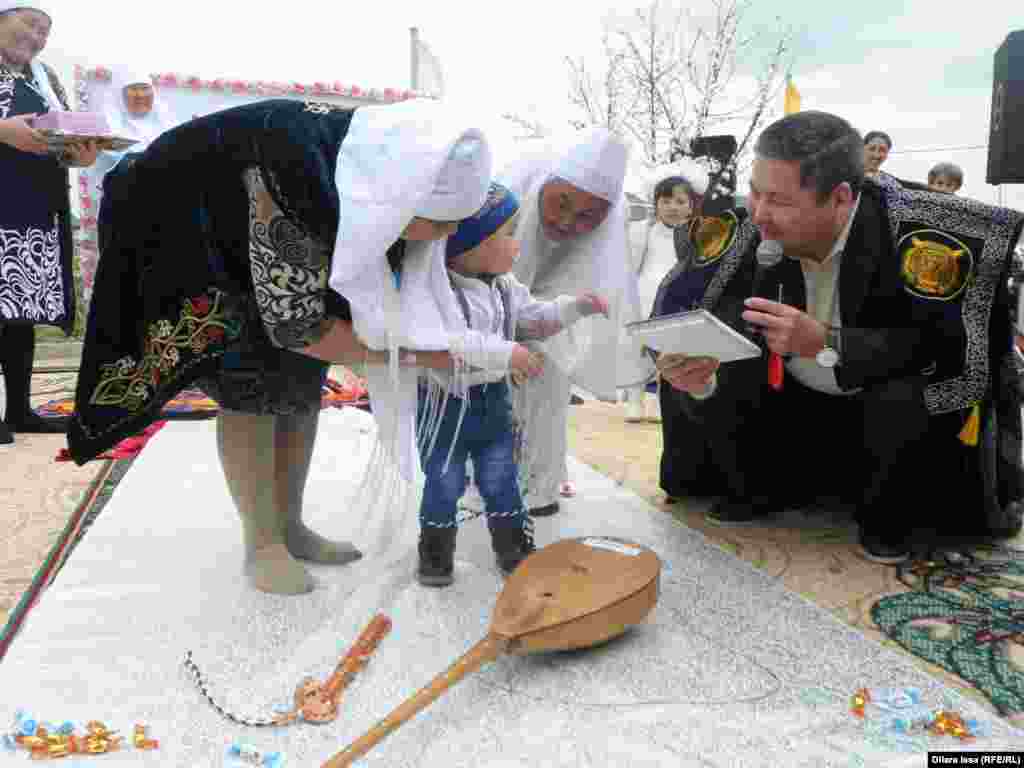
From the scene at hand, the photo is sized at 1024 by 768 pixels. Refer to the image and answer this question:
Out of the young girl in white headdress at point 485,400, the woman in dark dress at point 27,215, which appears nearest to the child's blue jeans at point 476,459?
the young girl in white headdress at point 485,400

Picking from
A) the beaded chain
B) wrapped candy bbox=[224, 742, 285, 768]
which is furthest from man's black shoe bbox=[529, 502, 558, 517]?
wrapped candy bbox=[224, 742, 285, 768]

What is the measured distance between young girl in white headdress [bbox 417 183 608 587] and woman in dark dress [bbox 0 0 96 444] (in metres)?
1.71

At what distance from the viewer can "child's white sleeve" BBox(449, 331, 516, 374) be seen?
63.3 inches

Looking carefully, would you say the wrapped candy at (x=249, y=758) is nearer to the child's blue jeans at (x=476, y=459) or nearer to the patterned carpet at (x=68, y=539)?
the patterned carpet at (x=68, y=539)

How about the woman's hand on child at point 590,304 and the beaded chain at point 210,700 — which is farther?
the woman's hand on child at point 590,304

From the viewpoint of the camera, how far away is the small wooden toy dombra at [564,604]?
132 centimetres

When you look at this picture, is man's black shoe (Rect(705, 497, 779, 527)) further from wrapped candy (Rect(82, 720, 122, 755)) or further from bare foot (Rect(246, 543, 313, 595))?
wrapped candy (Rect(82, 720, 122, 755))

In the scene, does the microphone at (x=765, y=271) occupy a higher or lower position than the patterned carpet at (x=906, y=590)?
higher

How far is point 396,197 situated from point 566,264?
0.87 meters

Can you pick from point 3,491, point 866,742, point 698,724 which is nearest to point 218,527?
point 3,491

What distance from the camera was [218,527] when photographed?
2139 mm

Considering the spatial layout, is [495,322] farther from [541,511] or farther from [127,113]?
[127,113]

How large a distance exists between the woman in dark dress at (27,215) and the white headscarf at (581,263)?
156 centimetres

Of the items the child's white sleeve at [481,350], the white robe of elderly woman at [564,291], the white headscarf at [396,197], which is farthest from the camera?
the white robe of elderly woman at [564,291]
